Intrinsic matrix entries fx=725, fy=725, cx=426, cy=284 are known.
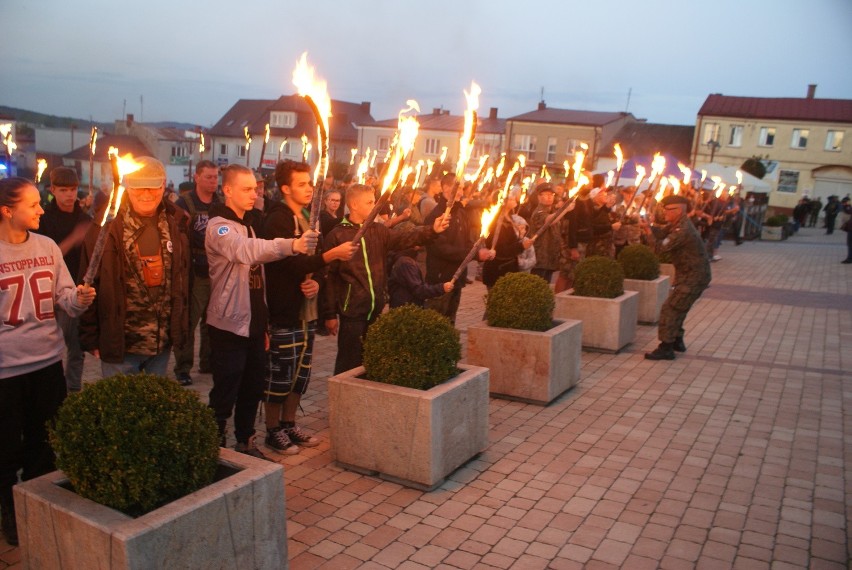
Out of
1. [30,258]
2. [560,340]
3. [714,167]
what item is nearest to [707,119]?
[714,167]

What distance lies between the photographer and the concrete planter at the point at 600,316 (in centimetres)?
953

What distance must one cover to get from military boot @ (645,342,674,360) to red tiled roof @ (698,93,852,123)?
53987 mm

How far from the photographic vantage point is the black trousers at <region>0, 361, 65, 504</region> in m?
3.97

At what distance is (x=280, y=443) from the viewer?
5.76m

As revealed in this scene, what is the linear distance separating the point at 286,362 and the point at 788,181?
2330 inches

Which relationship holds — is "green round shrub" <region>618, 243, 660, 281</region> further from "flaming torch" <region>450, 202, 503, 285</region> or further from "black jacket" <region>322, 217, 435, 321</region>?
"black jacket" <region>322, 217, 435, 321</region>

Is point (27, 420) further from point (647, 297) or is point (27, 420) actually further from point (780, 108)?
point (780, 108)

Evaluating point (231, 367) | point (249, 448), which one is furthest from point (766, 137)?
point (231, 367)

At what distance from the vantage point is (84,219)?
21.0 ft

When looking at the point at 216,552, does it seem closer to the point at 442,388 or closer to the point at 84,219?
the point at 442,388

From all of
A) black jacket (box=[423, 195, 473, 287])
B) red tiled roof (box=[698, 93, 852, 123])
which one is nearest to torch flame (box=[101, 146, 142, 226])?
black jacket (box=[423, 195, 473, 287])

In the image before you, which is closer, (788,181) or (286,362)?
(286,362)

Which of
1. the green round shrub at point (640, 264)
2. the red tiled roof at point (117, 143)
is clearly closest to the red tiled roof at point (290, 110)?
the red tiled roof at point (117, 143)

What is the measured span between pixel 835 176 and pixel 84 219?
5912cm
